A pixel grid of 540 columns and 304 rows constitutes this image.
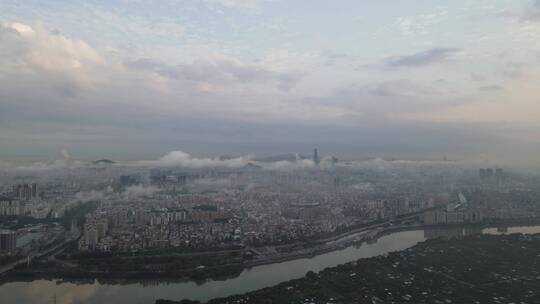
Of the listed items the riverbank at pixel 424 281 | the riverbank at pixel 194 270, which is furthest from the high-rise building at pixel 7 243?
the riverbank at pixel 424 281

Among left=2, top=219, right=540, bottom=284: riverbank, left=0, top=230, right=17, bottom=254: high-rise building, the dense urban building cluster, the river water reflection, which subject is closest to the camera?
the river water reflection

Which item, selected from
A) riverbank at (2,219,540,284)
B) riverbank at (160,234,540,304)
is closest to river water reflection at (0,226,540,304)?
riverbank at (2,219,540,284)

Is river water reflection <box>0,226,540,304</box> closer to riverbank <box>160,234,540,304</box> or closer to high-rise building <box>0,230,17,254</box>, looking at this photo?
riverbank <box>160,234,540,304</box>

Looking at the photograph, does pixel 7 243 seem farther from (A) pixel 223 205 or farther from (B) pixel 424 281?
(B) pixel 424 281

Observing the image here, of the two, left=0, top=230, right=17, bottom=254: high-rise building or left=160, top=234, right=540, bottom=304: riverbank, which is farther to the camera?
left=0, top=230, right=17, bottom=254: high-rise building

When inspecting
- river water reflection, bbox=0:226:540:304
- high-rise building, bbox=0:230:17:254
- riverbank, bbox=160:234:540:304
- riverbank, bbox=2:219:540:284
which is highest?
high-rise building, bbox=0:230:17:254

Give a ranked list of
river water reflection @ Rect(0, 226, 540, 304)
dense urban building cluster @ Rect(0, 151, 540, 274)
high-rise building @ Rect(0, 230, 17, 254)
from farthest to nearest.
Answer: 1. dense urban building cluster @ Rect(0, 151, 540, 274)
2. high-rise building @ Rect(0, 230, 17, 254)
3. river water reflection @ Rect(0, 226, 540, 304)

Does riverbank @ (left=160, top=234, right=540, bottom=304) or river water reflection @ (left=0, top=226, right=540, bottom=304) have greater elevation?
riverbank @ (left=160, top=234, right=540, bottom=304)

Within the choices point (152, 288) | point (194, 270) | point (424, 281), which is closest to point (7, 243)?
point (152, 288)

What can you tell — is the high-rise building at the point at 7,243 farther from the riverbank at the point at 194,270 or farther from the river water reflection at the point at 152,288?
the river water reflection at the point at 152,288

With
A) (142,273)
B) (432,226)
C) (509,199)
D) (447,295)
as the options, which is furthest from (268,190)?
(447,295)

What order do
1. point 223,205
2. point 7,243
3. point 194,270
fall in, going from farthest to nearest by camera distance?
point 223,205
point 7,243
point 194,270

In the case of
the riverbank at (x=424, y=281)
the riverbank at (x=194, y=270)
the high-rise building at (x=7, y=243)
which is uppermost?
the high-rise building at (x=7, y=243)
